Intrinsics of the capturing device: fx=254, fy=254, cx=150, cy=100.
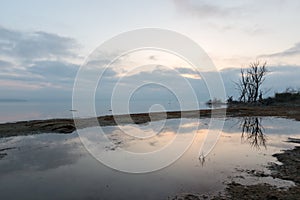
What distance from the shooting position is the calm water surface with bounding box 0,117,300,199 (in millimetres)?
10031

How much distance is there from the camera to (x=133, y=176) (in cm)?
1214

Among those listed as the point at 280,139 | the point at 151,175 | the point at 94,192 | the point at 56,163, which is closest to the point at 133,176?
the point at 151,175

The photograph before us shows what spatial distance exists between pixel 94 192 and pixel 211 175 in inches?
211

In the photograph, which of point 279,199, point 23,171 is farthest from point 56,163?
point 279,199

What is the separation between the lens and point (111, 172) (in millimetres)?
12844

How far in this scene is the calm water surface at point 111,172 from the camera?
395 inches

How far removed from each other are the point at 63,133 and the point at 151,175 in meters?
16.7

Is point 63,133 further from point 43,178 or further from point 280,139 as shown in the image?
point 280,139

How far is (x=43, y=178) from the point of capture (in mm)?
11852

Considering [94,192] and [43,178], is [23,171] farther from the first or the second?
[94,192]

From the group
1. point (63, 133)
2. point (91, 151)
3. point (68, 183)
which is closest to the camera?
point (68, 183)

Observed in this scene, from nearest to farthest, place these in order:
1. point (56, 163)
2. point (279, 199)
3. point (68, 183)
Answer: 1. point (279, 199)
2. point (68, 183)
3. point (56, 163)

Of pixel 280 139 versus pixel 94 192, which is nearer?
pixel 94 192

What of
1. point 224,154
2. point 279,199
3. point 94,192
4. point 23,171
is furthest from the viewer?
point 224,154
